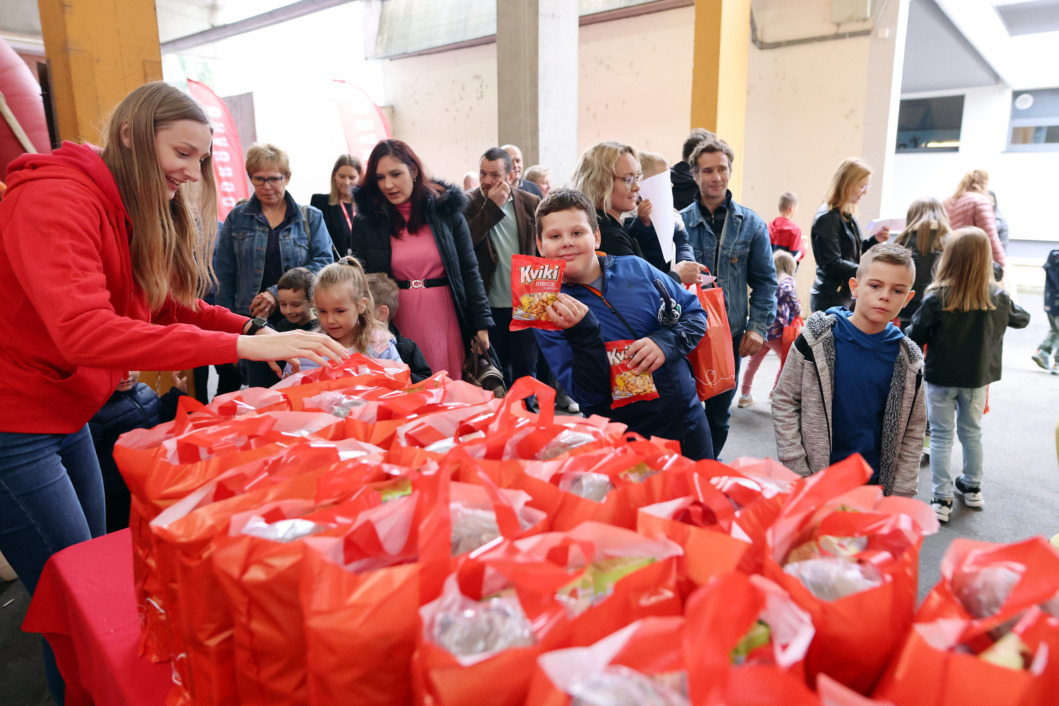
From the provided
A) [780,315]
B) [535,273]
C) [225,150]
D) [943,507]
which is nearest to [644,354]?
[535,273]

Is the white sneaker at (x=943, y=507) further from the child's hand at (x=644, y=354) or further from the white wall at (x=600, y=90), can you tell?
the white wall at (x=600, y=90)

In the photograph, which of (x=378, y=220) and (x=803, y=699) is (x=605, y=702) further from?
(x=378, y=220)

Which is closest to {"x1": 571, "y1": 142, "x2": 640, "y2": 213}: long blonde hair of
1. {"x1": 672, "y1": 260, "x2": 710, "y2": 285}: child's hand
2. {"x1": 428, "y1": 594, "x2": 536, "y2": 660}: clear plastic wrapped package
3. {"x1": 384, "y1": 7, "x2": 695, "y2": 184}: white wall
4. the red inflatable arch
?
{"x1": 672, "y1": 260, "x2": 710, "y2": 285}: child's hand

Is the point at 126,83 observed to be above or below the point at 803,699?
above

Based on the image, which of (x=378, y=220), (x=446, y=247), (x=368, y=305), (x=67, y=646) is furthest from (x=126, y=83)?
(x=67, y=646)

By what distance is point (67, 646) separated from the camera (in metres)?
1.45

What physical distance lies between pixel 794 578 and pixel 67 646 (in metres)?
1.57

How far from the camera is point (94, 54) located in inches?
123

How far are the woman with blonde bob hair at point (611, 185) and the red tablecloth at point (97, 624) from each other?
72.6 inches

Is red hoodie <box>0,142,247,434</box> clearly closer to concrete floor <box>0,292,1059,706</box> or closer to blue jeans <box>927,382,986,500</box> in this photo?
concrete floor <box>0,292,1059,706</box>

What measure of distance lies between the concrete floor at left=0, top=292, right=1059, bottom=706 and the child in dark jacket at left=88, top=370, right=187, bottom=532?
50 cm

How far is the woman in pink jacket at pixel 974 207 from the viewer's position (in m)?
5.00

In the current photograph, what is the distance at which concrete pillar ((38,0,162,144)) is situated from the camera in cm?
305

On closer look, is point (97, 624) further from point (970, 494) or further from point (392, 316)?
point (970, 494)
